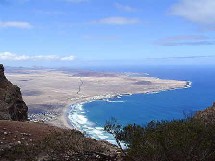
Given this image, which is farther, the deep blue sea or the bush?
the deep blue sea

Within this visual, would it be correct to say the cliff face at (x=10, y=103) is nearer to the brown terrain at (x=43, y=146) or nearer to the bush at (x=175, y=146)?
the brown terrain at (x=43, y=146)

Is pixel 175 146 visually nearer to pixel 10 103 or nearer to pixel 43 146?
pixel 43 146

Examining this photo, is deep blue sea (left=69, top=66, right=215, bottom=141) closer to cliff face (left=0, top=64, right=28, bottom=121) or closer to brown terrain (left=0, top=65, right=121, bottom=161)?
cliff face (left=0, top=64, right=28, bottom=121)

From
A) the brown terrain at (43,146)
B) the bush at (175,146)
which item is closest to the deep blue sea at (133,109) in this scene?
the brown terrain at (43,146)

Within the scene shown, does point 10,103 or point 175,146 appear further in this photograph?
point 10,103

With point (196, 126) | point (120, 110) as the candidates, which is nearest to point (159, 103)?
point (120, 110)

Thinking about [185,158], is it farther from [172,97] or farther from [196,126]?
[172,97]

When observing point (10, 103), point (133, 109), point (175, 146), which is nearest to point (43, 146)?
point (175, 146)

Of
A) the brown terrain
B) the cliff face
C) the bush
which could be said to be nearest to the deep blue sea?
the cliff face
